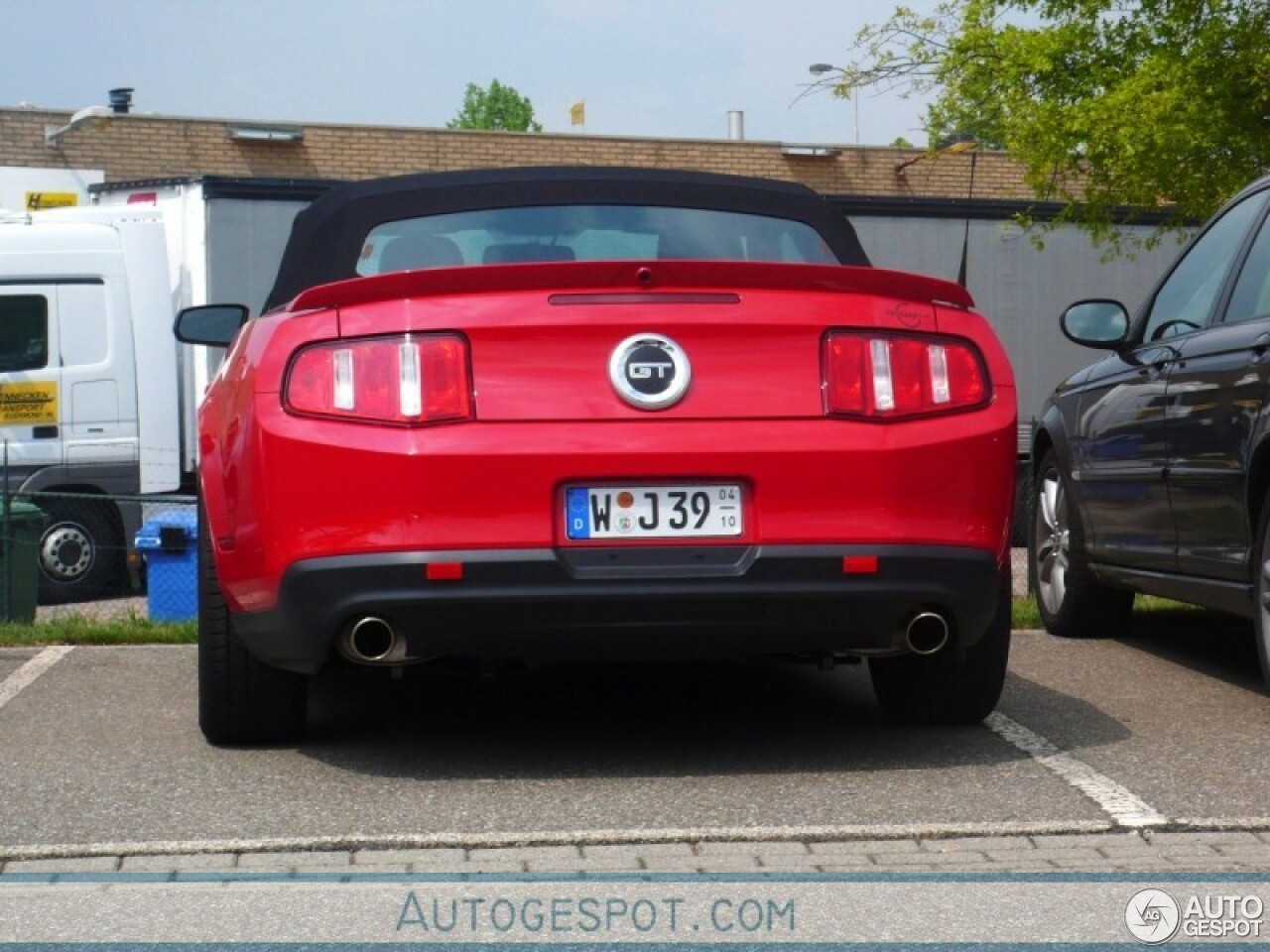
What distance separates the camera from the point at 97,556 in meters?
14.8

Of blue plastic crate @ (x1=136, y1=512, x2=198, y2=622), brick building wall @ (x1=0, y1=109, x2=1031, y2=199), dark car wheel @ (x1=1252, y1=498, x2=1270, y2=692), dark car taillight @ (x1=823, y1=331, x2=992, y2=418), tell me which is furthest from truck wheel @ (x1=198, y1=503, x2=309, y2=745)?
brick building wall @ (x1=0, y1=109, x2=1031, y2=199)

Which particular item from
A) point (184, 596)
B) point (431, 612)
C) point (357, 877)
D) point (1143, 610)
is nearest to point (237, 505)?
point (431, 612)

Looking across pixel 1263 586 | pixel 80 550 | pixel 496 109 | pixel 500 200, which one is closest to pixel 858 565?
pixel 1263 586

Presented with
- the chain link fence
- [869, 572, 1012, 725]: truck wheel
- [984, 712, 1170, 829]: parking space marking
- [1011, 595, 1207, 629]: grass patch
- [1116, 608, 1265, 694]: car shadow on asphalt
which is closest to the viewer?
[984, 712, 1170, 829]: parking space marking

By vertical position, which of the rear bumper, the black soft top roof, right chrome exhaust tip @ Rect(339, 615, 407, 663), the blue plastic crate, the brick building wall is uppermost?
the brick building wall

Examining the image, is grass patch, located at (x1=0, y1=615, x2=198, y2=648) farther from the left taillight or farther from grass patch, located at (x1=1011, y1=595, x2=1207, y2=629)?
the left taillight

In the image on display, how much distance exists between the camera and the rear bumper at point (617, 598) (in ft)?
16.6

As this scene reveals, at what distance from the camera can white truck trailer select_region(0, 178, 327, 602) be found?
48.5 feet

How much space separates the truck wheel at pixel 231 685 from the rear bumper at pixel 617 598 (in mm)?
508

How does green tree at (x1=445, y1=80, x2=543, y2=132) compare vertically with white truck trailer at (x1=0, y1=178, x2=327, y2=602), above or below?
above

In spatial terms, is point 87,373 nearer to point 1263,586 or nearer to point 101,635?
point 101,635

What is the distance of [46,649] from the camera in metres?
8.42

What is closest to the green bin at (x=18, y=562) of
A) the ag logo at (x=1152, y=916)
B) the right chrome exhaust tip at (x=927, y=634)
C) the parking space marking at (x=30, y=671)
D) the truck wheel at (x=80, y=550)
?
the parking space marking at (x=30, y=671)

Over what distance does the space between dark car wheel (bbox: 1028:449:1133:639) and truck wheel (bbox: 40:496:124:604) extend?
7.74m
